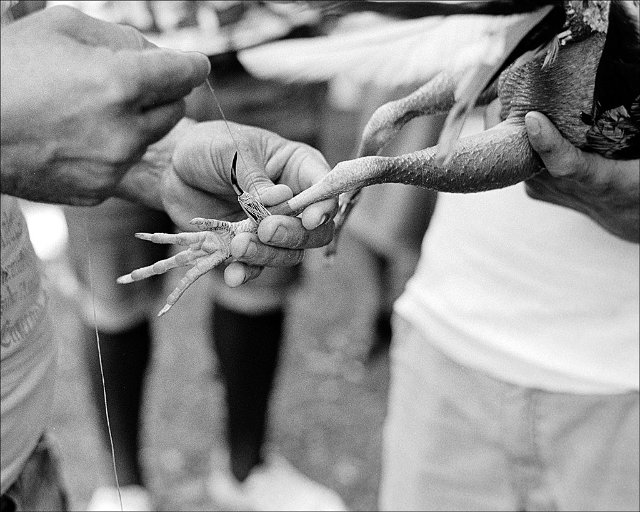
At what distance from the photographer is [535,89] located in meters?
0.74

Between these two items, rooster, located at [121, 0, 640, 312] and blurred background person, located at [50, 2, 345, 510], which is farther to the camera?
blurred background person, located at [50, 2, 345, 510]

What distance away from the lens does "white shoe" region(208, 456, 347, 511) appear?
178 centimetres

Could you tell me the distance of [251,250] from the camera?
646 millimetres

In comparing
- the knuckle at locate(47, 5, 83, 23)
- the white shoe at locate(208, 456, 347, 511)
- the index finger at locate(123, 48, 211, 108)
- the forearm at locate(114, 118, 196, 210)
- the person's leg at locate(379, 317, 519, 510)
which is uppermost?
the knuckle at locate(47, 5, 83, 23)

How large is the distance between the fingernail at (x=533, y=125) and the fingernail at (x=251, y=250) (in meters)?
0.28

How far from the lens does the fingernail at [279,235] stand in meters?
0.64

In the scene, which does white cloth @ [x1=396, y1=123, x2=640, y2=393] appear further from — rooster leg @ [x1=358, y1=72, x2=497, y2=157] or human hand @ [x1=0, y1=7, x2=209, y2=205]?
human hand @ [x1=0, y1=7, x2=209, y2=205]

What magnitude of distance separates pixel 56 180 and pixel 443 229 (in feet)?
1.87

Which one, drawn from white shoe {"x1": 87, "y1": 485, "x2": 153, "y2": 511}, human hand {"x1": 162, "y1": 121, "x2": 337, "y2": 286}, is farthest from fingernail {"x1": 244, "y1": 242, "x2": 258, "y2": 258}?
white shoe {"x1": 87, "y1": 485, "x2": 153, "y2": 511}

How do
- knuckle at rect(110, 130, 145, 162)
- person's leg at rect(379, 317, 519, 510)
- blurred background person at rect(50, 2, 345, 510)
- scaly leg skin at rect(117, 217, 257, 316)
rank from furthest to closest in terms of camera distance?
blurred background person at rect(50, 2, 345, 510) → person's leg at rect(379, 317, 519, 510) → knuckle at rect(110, 130, 145, 162) → scaly leg skin at rect(117, 217, 257, 316)

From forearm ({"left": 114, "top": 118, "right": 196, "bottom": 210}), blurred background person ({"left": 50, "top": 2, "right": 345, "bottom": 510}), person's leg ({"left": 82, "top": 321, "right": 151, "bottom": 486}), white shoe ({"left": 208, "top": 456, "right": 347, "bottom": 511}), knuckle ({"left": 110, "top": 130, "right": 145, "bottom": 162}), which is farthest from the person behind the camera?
white shoe ({"left": 208, "top": 456, "right": 347, "bottom": 511})

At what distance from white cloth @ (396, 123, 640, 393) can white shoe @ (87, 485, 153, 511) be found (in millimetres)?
912

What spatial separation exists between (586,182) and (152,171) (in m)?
0.50

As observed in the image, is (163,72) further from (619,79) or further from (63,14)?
(619,79)
